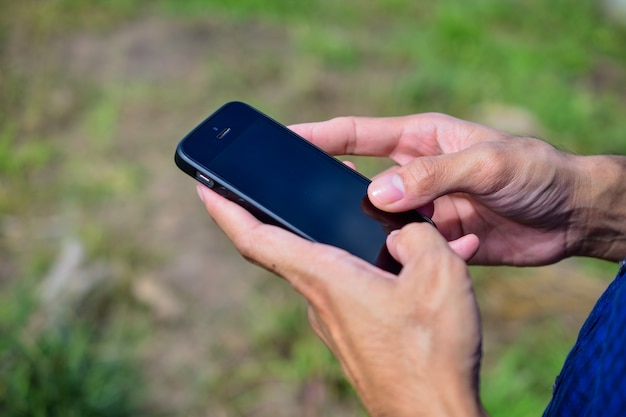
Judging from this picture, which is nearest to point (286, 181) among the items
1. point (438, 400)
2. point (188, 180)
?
point (438, 400)

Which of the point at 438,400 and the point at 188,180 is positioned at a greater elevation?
the point at 438,400

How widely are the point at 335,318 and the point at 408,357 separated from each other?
0.15 meters

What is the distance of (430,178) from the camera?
1.22 meters

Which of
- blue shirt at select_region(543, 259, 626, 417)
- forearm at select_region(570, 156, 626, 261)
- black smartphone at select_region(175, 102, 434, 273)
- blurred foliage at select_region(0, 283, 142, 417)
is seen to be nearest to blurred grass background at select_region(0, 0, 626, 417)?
blurred foliage at select_region(0, 283, 142, 417)

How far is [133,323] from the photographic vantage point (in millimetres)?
2342

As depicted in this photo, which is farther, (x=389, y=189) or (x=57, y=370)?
(x=57, y=370)

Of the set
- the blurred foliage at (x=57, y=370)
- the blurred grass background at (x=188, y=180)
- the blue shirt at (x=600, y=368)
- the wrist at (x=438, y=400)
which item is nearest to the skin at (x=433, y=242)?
the wrist at (x=438, y=400)

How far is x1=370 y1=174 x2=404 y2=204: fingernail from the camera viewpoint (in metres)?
1.23

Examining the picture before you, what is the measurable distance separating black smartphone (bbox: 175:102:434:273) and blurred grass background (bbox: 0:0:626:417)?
95cm

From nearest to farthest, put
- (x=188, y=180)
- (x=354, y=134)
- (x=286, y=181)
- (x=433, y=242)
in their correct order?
(x=433, y=242) → (x=286, y=181) → (x=354, y=134) → (x=188, y=180)

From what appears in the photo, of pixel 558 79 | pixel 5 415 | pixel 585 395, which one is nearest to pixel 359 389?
pixel 585 395

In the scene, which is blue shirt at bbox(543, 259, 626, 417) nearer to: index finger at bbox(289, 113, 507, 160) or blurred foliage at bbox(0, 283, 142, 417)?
index finger at bbox(289, 113, 507, 160)

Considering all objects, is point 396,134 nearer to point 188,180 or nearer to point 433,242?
point 433,242

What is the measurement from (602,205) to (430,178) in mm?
435
